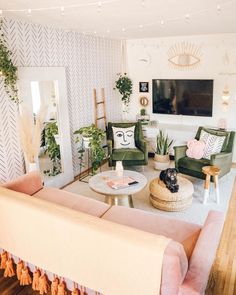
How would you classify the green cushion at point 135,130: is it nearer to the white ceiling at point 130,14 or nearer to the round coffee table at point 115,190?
the round coffee table at point 115,190

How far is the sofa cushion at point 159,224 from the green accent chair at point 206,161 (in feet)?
6.17

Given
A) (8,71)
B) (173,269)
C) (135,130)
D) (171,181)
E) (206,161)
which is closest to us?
(173,269)

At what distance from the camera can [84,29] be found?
4.44 meters

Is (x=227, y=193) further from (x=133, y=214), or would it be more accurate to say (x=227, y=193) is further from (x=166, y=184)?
(x=133, y=214)

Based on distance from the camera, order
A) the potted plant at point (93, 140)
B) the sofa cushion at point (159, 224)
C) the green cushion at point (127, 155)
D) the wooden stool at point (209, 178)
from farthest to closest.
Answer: the green cushion at point (127, 155)
the potted plant at point (93, 140)
the wooden stool at point (209, 178)
the sofa cushion at point (159, 224)

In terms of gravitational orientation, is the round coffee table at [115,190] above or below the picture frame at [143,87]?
below

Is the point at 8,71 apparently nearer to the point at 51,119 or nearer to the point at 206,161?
the point at 51,119

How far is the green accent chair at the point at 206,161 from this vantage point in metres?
4.35

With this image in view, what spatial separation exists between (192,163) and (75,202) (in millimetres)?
2201

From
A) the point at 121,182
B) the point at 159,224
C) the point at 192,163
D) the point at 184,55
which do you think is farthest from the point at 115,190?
the point at 184,55

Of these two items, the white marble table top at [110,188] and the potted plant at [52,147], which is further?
the potted plant at [52,147]

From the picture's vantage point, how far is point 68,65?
4762 mm

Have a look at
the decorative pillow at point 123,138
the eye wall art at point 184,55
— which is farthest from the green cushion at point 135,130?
the eye wall art at point 184,55

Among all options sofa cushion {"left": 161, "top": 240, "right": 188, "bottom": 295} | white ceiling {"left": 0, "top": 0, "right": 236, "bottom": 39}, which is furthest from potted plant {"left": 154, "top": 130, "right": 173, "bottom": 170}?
sofa cushion {"left": 161, "top": 240, "right": 188, "bottom": 295}
